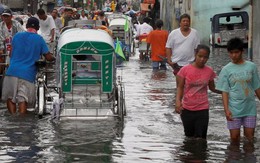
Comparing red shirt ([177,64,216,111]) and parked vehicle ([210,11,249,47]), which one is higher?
parked vehicle ([210,11,249,47])

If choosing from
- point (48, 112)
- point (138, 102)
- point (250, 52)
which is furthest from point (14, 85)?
point (250, 52)

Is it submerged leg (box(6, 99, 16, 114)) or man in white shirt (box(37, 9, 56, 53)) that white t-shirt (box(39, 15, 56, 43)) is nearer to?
man in white shirt (box(37, 9, 56, 53))

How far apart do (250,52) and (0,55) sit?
12.5 meters

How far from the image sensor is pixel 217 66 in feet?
92.4

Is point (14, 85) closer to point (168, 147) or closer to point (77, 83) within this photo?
point (77, 83)

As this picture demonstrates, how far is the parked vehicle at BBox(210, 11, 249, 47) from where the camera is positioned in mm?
41750

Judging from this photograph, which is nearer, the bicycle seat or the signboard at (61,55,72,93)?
the signboard at (61,55,72,93)

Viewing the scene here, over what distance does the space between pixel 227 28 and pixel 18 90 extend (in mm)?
29797

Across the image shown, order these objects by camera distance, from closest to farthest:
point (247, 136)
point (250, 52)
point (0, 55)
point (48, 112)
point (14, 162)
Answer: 1. point (14, 162)
2. point (247, 136)
3. point (48, 112)
4. point (0, 55)
5. point (250, 52)

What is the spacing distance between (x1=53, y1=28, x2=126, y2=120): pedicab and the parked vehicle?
28.0 metres

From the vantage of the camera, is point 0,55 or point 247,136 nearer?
point 247,136

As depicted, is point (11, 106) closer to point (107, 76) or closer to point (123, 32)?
point (107, 76)

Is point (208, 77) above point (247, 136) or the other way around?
above

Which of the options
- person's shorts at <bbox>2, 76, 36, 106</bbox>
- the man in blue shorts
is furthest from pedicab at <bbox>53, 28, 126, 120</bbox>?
person's shorts at <bbox>2, 76, 36, 106</bbox>
